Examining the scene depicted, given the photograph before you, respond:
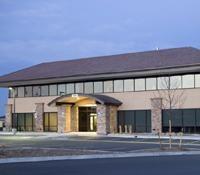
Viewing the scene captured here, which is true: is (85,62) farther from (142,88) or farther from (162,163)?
(162,163)

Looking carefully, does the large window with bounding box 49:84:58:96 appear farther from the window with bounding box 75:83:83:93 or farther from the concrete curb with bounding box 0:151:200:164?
the concrete curb with bounding box 0:151:200:164

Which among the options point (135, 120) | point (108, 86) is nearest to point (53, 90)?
point (108, 86)

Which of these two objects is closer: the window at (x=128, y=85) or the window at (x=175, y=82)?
the window at (x=175, y=82)

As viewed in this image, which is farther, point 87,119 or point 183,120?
point 87,119

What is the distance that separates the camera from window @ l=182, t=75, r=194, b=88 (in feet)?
145

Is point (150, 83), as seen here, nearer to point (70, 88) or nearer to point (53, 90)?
→ point (70, 88)

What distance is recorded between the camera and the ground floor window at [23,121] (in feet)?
181

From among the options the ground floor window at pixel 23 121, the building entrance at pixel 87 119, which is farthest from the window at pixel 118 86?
the ground floor window at pixel 23 121

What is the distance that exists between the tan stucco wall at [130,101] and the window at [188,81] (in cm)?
44

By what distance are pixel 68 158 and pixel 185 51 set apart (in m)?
29.5

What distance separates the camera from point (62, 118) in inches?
1988

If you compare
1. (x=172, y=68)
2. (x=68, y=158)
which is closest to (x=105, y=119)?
(x=172, y=68)

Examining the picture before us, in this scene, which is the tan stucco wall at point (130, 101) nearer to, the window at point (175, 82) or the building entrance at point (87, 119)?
the window at point (175, 82)

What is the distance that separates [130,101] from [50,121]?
10026 millimetres
